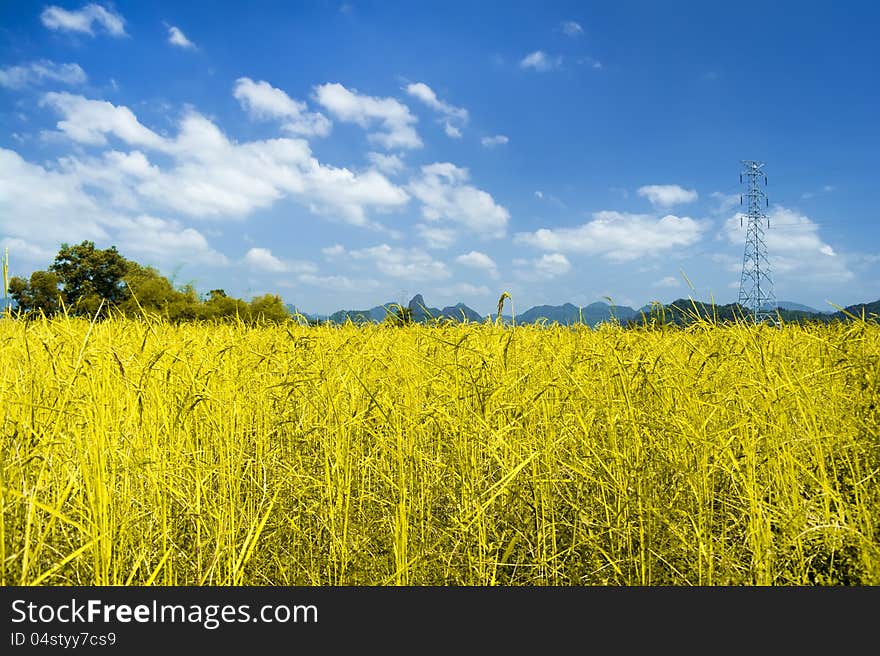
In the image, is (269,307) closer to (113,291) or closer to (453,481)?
(113,291)

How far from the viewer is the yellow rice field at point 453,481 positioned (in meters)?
1.77

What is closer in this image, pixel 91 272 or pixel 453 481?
pixel 453 481

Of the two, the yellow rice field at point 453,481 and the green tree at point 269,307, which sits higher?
the green tree at point 269,307

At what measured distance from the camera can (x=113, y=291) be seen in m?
18.7

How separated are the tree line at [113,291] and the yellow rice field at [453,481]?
13043 mm

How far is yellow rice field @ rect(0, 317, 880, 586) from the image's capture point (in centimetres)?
177

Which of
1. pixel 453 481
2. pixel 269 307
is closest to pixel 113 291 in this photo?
pixel 269 307

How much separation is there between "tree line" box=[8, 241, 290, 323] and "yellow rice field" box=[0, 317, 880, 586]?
13.0m

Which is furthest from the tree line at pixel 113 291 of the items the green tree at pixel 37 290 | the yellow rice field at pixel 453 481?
the yellow rice field at pixel 453 481

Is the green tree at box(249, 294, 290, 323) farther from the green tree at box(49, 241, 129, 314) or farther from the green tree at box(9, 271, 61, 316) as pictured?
the green tree at box(9, 271, 61, 316)

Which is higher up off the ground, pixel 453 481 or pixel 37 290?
pixel 37 290

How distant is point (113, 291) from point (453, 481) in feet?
66.0

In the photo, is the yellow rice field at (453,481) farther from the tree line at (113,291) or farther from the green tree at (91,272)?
the green tree at (91,272)

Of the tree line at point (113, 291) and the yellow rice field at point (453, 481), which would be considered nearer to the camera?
the yellow rice field at point (453, 481)
